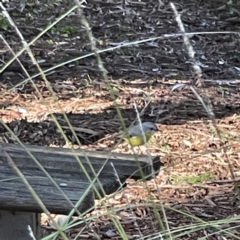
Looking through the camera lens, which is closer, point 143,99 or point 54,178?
point 54,178

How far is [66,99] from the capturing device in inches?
196

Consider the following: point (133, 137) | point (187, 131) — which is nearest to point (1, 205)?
point (133, 137)

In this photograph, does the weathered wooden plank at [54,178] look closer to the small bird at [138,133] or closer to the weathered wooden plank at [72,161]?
the weathered wooden plank at [72,161]

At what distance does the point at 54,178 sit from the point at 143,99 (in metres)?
3.09

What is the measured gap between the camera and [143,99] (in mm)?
5020

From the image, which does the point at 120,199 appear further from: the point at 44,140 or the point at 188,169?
the point at 44,140

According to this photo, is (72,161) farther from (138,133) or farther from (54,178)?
(138,133)

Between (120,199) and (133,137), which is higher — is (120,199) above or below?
below

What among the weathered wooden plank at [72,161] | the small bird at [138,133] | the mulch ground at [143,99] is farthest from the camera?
the small bird at [138,133]

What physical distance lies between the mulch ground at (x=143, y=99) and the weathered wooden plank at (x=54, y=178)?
0.10 meters

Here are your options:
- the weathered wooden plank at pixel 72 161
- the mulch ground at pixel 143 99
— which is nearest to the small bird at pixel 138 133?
the mulch ground at pixel 143 99

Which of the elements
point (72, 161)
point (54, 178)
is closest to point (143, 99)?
point (72, 161)

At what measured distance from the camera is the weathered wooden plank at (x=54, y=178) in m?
1.83

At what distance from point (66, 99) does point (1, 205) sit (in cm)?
311
